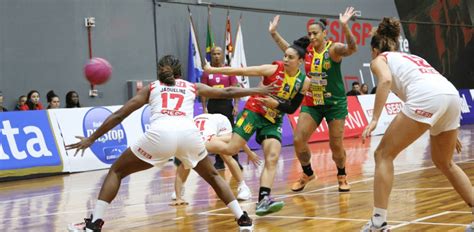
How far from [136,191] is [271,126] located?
10.9 feet

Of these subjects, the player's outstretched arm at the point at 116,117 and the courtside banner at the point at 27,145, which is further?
the courtside banner at the point at 27,145

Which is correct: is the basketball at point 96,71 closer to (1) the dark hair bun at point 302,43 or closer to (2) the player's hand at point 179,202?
(2) the player's hand at point 179,202

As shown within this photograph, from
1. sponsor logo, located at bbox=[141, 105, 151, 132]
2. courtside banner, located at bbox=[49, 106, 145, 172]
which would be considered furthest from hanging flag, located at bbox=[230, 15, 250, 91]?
courtside banner, located at bbox=[49, 106, 145, 172]

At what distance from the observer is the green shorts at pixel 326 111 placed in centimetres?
981

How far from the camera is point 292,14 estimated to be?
80.9ft

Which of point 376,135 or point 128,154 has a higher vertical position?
point 128,154

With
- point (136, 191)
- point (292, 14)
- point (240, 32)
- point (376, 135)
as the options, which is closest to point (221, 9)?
point (240, 32)

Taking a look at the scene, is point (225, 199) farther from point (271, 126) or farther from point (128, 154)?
point (271, 126)

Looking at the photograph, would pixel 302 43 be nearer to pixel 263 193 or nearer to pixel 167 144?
pixel 263 193

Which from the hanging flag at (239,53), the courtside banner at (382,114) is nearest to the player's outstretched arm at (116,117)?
the hanging flag at (239,53)

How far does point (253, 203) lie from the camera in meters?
9.33

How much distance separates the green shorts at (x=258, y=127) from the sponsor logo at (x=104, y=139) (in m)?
6.61

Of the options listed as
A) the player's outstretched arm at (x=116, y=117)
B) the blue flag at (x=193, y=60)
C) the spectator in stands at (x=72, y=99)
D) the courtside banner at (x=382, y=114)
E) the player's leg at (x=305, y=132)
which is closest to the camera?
the player's outstretched arm at (x=116, y=117)

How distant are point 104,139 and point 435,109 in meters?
10.0
